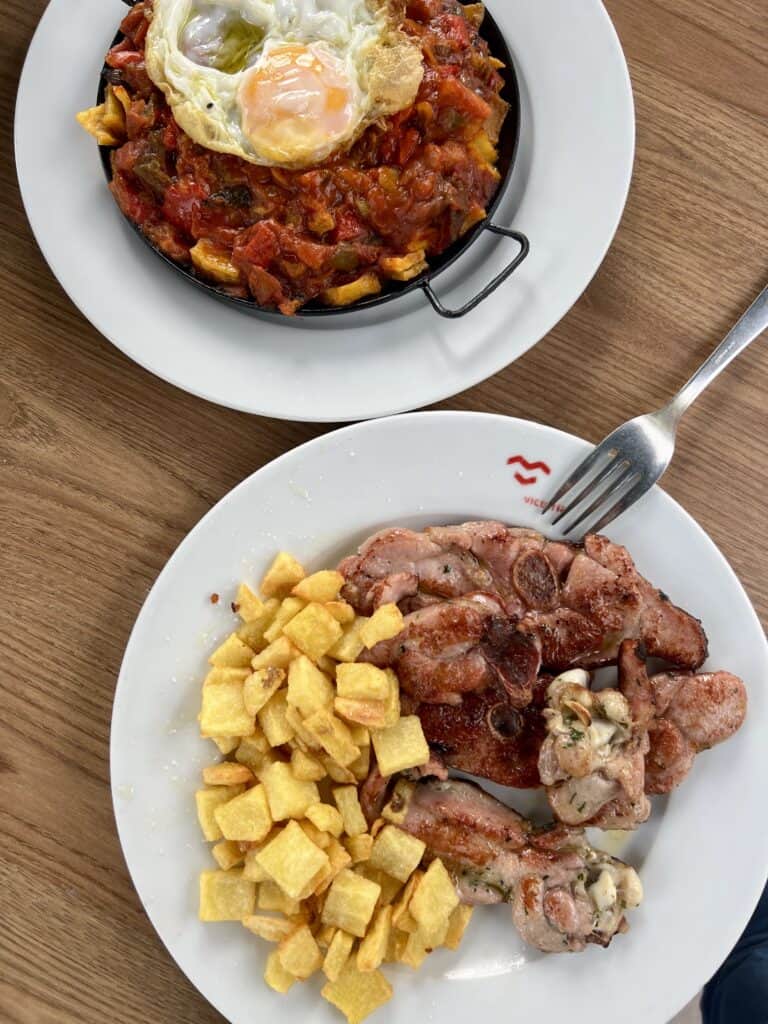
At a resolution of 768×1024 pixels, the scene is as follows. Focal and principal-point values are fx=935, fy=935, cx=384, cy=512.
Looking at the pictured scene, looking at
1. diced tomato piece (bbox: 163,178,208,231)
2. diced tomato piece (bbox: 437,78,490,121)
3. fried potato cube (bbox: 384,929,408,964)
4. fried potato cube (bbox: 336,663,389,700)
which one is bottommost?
fried potato cube (bbox: 384,929,408,964)

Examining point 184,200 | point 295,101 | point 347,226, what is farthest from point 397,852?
point 295,101

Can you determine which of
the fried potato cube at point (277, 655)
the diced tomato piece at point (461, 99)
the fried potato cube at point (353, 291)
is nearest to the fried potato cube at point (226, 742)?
the fried potato cube at point (277, 655)

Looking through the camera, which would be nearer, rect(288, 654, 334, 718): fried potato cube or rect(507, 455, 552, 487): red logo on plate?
rect(288, 654, 334, 718): fried potato cube

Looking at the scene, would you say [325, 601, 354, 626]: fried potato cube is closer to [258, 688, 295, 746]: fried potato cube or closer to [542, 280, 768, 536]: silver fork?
[258, 688, 295, 746]: fried potato cube

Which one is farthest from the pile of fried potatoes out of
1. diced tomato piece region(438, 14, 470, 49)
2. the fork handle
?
diced tomato piece region(438, 14, 470, 49)

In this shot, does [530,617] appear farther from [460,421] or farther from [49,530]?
[49,530]

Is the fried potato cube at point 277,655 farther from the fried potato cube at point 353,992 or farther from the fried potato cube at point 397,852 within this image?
the fried potato cube at point 353,992

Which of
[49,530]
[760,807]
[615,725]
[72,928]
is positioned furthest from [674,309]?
[72,928]

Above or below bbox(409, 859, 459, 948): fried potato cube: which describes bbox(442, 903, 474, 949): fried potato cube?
below
